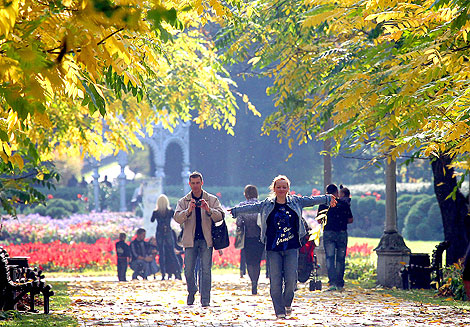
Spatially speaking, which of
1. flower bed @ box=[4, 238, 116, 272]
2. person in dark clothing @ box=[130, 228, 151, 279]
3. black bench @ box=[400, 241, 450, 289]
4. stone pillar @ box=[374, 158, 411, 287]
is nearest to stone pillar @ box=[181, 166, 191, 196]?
flower bed @ box=[4, 238, 116, 272]

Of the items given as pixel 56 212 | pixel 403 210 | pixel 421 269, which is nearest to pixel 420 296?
pixel 421 269

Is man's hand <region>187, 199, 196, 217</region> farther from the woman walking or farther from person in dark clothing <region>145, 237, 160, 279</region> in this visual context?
person in dark clothing <region>145, 237, 160, 279</region>

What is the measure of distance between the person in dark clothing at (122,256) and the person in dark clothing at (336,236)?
5188 mm

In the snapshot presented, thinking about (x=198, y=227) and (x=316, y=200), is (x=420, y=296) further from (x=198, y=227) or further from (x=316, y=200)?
(x=198, y=227)

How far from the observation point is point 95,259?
20.4 m

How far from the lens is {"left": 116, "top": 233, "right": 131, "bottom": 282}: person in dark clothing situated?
16.8 m

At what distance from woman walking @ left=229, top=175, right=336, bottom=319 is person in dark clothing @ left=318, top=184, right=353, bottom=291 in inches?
141

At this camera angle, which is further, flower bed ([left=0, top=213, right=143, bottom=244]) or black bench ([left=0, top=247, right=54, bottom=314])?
flower bed ([left=0, top=213, right=143, bottom=244])

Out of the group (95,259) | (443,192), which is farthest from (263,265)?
(443,192)

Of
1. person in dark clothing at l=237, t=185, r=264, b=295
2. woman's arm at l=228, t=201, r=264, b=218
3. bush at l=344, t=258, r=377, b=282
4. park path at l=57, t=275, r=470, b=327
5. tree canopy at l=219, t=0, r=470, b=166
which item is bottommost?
park path at l=57, t=275, r=470, b=327

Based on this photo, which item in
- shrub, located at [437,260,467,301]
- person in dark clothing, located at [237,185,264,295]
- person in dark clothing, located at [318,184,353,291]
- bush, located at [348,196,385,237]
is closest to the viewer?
shrub, located at [437,260,467,301]

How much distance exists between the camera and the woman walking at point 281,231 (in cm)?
941

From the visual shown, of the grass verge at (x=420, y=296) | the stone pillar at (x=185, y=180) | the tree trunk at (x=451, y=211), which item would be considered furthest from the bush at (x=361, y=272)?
the stone pillar at (x=185, y=180)

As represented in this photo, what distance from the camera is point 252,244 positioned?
12820mm
